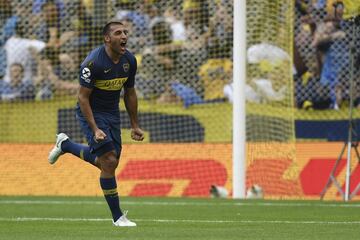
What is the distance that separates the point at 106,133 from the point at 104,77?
2.01 feet

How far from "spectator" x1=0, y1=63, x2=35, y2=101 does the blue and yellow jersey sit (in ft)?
29.8

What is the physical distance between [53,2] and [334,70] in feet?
18.6

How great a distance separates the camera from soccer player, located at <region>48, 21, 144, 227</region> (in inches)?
449

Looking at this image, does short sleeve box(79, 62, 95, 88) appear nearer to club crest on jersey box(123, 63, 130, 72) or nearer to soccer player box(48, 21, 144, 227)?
soccer player box(48, 21, 144, 227)

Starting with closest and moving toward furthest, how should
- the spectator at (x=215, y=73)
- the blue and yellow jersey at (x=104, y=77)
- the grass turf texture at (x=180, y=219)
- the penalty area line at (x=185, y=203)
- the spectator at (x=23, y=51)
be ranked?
the grass turf texture at (x=180, y=219) < the blue and yellow jersey at (x=104, y=77) < the penalty area line at (x=185, y=203) < the spectator at (x=215, y=73) < the spectator at (x=23, y=51)

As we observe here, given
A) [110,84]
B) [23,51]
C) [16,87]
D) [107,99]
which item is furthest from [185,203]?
[23,51]

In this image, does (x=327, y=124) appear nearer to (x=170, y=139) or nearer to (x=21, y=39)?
(x=170, y=139)

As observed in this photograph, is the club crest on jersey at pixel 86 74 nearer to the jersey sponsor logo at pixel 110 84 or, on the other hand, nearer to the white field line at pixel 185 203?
the jersey sponsor logo at pixel 110 84

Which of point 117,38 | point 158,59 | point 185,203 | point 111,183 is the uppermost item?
point 117,38

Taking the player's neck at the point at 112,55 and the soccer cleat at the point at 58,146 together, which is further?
the soccer cleat at the point at 58,146

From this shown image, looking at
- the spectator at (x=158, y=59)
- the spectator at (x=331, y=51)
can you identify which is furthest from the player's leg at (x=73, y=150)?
the spectator at (x=331, y=51)

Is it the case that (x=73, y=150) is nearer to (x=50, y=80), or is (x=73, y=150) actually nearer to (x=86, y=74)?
(x=86, y=74)

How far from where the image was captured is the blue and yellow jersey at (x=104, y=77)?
11.4 meters

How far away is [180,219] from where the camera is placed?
12.6m
